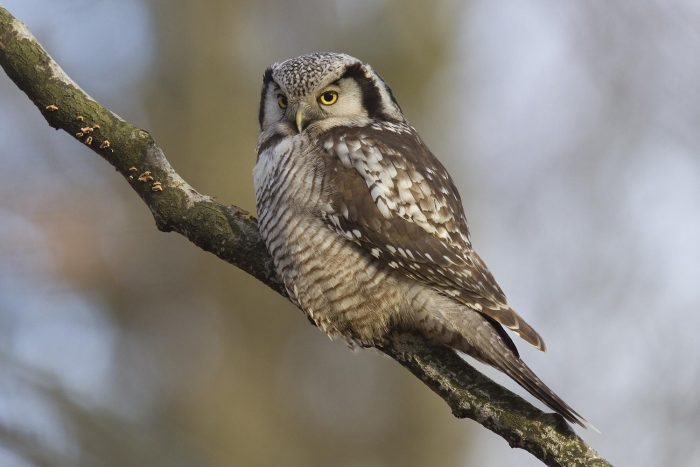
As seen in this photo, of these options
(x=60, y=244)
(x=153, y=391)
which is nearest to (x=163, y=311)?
(x=153, y=391)

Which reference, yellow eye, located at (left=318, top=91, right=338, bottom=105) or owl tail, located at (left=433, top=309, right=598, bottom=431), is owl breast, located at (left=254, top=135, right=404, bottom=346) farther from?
yellow eye, located at (left=318, top=91, right=338, bottom=105)

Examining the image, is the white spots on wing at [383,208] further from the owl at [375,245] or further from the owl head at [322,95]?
the owl head at [322,95]

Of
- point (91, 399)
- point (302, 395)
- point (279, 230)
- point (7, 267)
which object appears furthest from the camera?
point (302, 395)

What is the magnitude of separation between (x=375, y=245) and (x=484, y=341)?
Result: 643 mm

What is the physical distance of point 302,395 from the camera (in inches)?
412

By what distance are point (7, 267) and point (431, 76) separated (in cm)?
603

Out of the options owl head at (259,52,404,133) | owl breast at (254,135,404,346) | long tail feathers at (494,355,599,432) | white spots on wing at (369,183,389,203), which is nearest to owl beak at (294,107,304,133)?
owl head at (259,52,404,133)

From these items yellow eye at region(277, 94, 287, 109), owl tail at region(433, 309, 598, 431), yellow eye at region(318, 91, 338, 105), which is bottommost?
owl tail at region(433, 309, 598, 431)

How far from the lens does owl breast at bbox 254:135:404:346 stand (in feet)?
13.1

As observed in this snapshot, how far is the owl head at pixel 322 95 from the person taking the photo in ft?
14.8

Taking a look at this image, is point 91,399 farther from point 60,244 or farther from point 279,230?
point 279,230

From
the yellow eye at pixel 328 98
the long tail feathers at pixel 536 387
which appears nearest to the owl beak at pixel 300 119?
the yellow eye at pixel 328 98

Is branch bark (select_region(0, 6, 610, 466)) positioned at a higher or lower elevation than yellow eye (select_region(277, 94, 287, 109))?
lower

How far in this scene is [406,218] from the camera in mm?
4039
